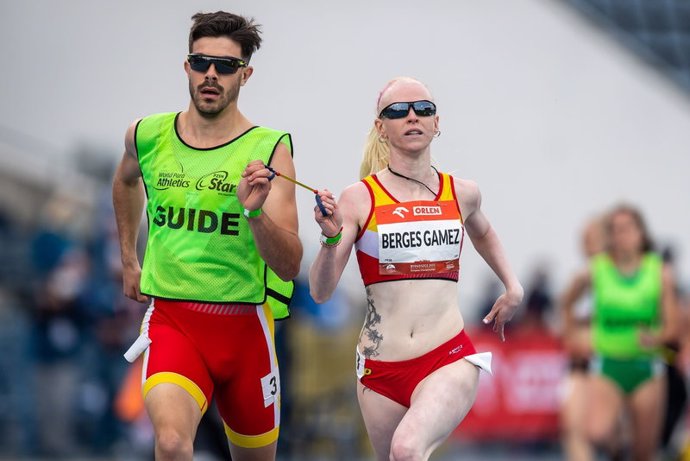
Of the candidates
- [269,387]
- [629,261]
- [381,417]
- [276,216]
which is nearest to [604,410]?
[629,261]

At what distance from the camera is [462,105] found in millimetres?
21578

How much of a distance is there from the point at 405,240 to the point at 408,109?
0.63 meters

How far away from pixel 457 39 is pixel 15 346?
28.7ft

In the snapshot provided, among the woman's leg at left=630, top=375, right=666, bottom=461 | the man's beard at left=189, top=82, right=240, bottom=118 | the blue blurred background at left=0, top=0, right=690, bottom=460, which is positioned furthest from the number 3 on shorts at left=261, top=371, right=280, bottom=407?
the blue blurred background at left=0, top=0, right=690, bottom=460

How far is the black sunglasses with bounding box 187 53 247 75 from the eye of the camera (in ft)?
22.6

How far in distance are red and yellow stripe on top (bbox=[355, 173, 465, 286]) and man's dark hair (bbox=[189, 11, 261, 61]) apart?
2.93 ft

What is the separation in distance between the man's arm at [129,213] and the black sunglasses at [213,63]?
0.66 m

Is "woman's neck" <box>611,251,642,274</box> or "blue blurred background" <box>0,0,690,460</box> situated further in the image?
"blue blurred background" <box>0,0,690,460</box>

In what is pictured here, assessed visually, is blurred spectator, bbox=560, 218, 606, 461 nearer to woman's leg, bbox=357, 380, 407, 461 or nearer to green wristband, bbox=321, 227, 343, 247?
woman's leg, bbox=357, 380, 407, 461

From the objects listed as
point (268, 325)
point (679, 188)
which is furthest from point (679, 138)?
point (268, 325)

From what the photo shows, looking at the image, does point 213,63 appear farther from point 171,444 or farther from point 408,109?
point 171,444

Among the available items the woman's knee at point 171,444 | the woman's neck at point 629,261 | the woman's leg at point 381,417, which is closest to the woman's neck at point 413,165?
the woman's leg at point 381,417

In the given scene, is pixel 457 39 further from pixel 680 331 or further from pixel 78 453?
pixel 680 331

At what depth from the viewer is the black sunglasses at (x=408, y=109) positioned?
279 inches
